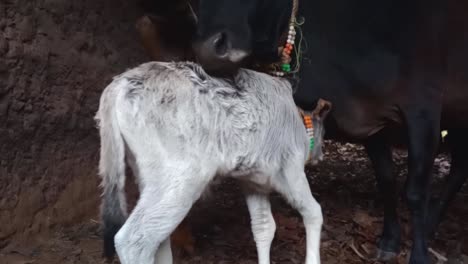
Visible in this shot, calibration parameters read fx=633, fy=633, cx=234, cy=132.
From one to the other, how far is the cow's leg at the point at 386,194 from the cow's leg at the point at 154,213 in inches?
52.1

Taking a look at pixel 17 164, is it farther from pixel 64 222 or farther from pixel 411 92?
pixel 411 92

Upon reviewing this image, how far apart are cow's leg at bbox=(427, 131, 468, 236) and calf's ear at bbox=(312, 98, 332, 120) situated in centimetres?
91

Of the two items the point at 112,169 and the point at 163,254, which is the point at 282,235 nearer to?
the point at 163,254

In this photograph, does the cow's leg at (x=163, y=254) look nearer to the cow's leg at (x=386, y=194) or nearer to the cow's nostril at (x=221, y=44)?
the cow's nostril at (x=221, y=44)

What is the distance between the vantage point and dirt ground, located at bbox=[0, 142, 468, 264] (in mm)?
2801

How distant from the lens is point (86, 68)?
3008 mm

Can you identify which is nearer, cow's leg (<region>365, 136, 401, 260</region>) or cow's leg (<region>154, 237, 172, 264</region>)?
cow's leg (<region>154, 237, 172, 264</region>)

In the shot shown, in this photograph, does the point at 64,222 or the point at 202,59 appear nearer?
the point at 202,59

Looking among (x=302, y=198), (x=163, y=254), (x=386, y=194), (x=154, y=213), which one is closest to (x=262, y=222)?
(x=302, y=198)

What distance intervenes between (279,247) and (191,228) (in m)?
0.45

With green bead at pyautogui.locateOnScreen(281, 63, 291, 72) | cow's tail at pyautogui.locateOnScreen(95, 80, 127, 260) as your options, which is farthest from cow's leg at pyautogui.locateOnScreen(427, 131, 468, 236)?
cow's tail at pyautogui.locateOnScreen(95, 80, 127, 260)

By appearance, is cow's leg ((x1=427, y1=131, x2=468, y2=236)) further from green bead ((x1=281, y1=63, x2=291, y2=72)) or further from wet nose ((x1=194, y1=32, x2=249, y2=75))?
wet nose ((x1=194, y1=32, x2=249, y2=75))

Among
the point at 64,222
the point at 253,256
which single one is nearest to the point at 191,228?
the point at 253,256

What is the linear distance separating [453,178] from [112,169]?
6.27ft
